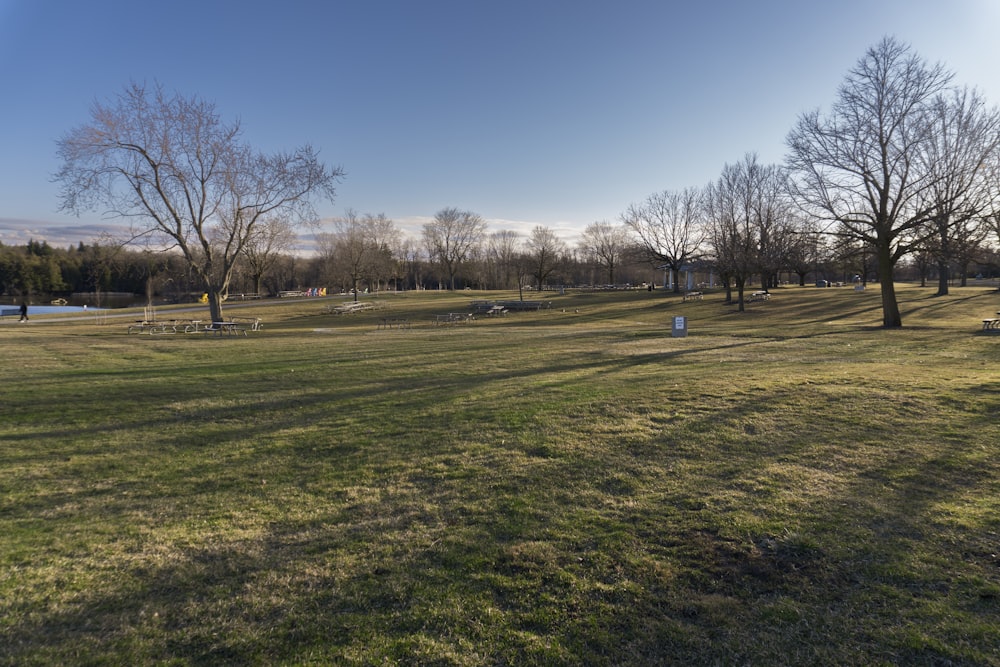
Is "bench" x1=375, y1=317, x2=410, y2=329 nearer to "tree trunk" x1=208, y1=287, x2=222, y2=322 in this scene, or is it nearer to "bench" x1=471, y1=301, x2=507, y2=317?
"bench" x1=471, y1=301, x2=507, y2=317

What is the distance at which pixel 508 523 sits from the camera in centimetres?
418

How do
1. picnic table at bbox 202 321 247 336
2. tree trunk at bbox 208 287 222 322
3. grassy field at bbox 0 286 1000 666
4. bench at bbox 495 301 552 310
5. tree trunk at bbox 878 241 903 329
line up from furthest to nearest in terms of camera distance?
bench at bbox 495 301 552 310
tree trunk at bbox 208 287 222 322
picnic table at bbox 202 321 247 336
tree trunk at bbox 878 241 903 329
grassy field at bbox 0 286 1000 666

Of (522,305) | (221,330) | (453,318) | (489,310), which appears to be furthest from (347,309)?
(221,330)

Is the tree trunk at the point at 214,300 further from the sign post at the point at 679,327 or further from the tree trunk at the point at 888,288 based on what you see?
the tree trunk at the point at 888,288

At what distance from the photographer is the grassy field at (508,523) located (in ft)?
9.26

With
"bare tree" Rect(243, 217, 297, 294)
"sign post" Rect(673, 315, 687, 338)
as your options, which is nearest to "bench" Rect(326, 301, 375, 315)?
"bare tree" Rect(243, 217, 297, 294)

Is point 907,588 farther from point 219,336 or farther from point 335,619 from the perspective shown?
point 219,336

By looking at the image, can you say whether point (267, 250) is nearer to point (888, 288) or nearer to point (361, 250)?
point (361, 250)

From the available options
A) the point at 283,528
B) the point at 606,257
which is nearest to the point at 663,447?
the point at 283,528

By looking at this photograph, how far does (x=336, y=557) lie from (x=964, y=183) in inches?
1089

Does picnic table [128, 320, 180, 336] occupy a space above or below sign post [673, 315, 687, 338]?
above

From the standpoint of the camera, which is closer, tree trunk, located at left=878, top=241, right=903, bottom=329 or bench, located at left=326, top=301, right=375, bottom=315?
tree trunk, located at left=878, top=241, right=903, bottom=329

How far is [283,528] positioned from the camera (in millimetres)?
4246

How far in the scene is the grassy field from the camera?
2.82m
